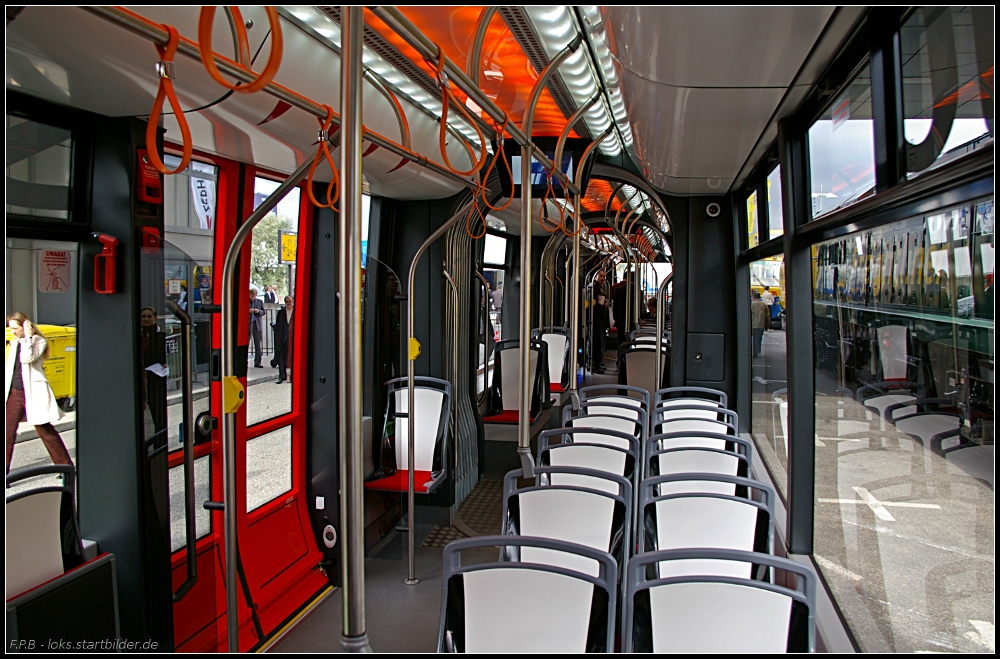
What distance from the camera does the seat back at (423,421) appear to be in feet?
15.7

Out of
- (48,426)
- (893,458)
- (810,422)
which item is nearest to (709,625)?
(893,458)

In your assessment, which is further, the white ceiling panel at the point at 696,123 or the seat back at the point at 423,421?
the seat back at the point at 423,421

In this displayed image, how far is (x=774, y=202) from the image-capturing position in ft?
15.2

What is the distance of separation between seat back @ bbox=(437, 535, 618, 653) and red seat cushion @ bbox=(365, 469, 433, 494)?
8.09 ft

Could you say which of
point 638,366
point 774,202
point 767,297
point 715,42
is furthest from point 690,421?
point 638,366

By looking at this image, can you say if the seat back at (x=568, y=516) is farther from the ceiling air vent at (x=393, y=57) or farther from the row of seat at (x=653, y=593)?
the ceiling air vent at (x=393, y=57)

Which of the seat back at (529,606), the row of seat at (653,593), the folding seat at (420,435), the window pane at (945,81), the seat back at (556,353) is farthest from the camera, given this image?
the seat back at (556,353)

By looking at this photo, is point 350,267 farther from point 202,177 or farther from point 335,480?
point 335,480

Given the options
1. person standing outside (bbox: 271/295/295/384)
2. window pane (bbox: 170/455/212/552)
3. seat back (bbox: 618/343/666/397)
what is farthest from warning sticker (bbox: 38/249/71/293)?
seat back (bbox: 618/343/666/397)

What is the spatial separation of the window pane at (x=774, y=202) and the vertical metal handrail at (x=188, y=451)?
356cm

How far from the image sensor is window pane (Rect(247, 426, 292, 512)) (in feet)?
13.4

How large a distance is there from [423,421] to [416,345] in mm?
1186

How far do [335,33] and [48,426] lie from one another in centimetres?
192

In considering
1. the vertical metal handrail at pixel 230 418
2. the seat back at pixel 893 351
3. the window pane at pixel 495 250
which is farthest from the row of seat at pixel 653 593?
the window pane at pixel 495 250
